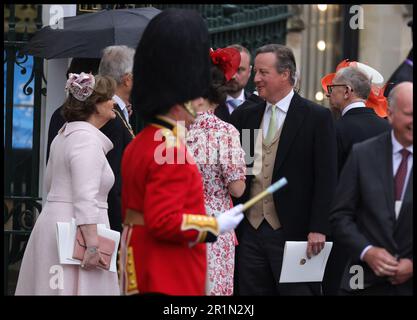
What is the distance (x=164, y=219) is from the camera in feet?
19.7

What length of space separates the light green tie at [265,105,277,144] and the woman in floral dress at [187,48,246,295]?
38cm

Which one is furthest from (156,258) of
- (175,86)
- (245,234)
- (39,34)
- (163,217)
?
(39,34)

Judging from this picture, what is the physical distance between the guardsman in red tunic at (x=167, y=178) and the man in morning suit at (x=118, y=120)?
1.85m

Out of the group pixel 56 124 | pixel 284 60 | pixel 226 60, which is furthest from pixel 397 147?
pixel 56 124

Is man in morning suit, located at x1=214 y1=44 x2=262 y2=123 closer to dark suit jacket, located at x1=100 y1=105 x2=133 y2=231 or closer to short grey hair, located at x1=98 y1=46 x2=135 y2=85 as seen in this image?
short grey hair, located at x1=98 y1=46 x2=135 y2=85

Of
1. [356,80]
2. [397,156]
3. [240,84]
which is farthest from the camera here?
[240,84]

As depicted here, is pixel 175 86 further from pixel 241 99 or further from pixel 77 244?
pixel 241 99

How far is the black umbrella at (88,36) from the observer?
9.31 metres

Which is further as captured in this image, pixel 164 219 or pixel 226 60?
pixel 226 60

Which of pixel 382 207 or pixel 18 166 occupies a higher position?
pixel 382 207

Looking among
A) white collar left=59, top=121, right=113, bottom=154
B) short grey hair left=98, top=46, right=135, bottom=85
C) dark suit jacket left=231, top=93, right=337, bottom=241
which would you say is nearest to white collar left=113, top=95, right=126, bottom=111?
short grey hair left=98, top=46, right=135, bottom=85

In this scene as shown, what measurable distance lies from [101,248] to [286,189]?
4.15 feet

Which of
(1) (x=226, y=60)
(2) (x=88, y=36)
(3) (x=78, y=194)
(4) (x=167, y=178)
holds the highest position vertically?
(2) (x=88, y=36)

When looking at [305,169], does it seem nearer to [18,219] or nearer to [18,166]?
[18,219]
